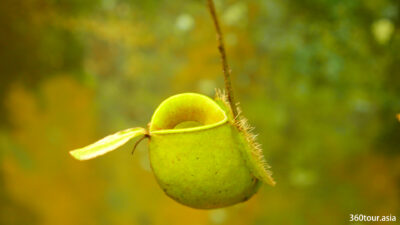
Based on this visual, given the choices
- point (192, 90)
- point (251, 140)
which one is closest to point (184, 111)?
point (251, 140)

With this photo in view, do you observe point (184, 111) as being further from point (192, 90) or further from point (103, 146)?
point (192, 90)

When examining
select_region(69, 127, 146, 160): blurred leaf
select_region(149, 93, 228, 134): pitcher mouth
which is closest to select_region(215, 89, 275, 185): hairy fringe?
select_region(149, 93, 228, 134): pitcher mouth

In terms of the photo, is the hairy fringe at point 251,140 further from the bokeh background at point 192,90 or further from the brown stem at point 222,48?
the bokeh background at point 192,90

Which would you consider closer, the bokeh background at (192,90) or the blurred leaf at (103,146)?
the blurred leaf at (103,146)

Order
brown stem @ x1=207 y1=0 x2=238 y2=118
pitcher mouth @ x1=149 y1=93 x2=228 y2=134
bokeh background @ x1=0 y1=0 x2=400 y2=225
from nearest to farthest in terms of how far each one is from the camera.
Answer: brown stem @ x1=207 y1=0 x2=238 y2=118, pitcher mouth @ x1=149 y1=93 x2=228 y2=134, bokeh background @ x1=0 y1=0 x2=400 y2=225

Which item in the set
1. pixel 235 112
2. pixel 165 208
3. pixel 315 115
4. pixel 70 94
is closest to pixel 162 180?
pixel 235 112

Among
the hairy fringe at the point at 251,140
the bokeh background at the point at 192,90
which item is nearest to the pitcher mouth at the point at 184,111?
the hairy fringe at the point at 251,140

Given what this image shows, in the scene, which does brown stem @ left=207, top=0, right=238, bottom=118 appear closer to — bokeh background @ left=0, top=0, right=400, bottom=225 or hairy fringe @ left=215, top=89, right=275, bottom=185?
hairy fringe @ left=215, top=89, right=275, bottom=185
